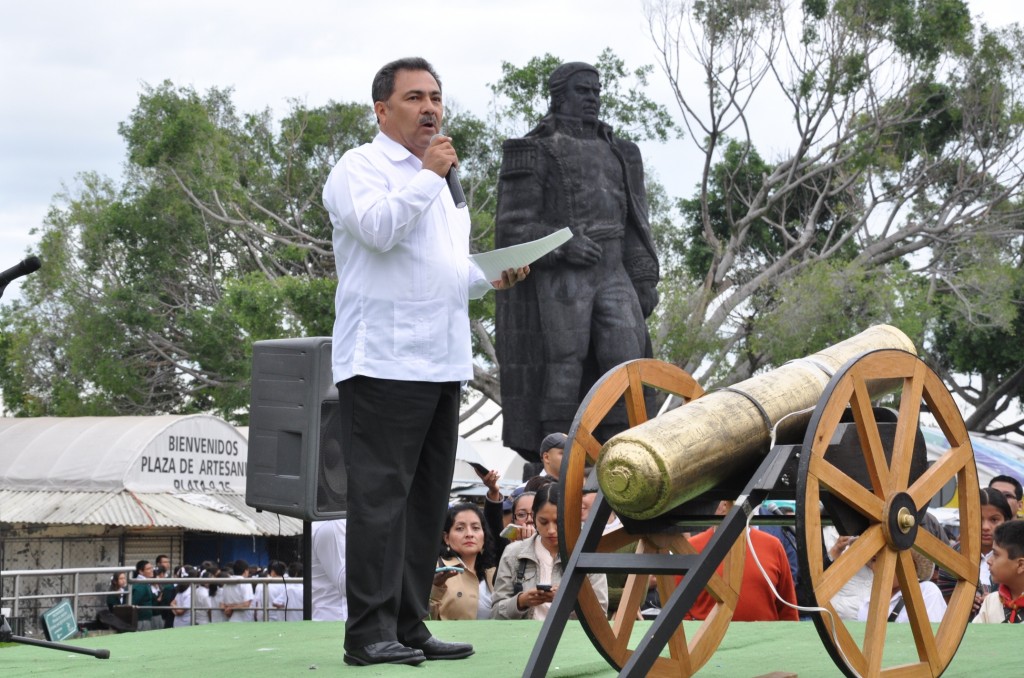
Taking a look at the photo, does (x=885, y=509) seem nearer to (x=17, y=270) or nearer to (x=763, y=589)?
(x=763, y=589)

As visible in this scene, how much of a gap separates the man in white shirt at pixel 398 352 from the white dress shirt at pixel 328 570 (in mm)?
3372

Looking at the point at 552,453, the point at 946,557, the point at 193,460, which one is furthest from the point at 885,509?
the point at 193,460

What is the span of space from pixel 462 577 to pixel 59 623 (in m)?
2.58

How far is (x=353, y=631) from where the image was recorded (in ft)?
14.1

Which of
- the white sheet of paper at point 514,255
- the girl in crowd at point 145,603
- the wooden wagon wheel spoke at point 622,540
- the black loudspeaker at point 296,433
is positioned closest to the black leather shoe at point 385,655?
the wooden wagon wheel spoke at point 622,540

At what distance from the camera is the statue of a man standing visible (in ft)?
34.7

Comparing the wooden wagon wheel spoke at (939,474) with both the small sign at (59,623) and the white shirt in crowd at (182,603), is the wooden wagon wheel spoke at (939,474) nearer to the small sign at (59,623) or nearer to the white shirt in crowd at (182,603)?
the small sign at (59,623)

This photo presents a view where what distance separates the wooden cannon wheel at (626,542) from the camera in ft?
13.2

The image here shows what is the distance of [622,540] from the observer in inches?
163

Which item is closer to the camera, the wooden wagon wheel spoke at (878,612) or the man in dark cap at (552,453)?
the wooden wagon wheel spoke at (878,612)

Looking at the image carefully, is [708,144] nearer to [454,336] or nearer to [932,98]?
[932,98]

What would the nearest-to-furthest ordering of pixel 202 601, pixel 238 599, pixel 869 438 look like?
pixel 869 438 < pixel 238 599 < pixel 202 601

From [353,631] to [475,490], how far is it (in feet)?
59.7

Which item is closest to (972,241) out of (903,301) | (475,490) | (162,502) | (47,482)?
(903,301)
